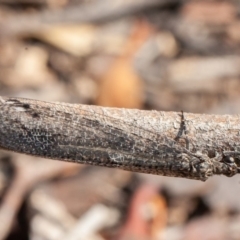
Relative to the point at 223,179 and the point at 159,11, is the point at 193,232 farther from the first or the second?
the point at 159,11

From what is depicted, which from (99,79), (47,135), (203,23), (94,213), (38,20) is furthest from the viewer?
(203,23)

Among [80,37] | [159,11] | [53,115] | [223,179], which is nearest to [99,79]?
[80,37]

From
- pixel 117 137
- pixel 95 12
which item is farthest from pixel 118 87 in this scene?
pixel 117 137

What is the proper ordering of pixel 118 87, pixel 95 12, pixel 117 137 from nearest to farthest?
pixel 117 137
pixel 118 87
pixel 95 12

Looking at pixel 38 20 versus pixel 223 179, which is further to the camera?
pixel 38 20

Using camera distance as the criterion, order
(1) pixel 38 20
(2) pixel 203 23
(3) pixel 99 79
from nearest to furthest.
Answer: (3) pixel 99 79
(1) pixel 38 20
(2) pixel 203 23

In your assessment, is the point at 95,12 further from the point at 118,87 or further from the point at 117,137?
the point at 117,137
